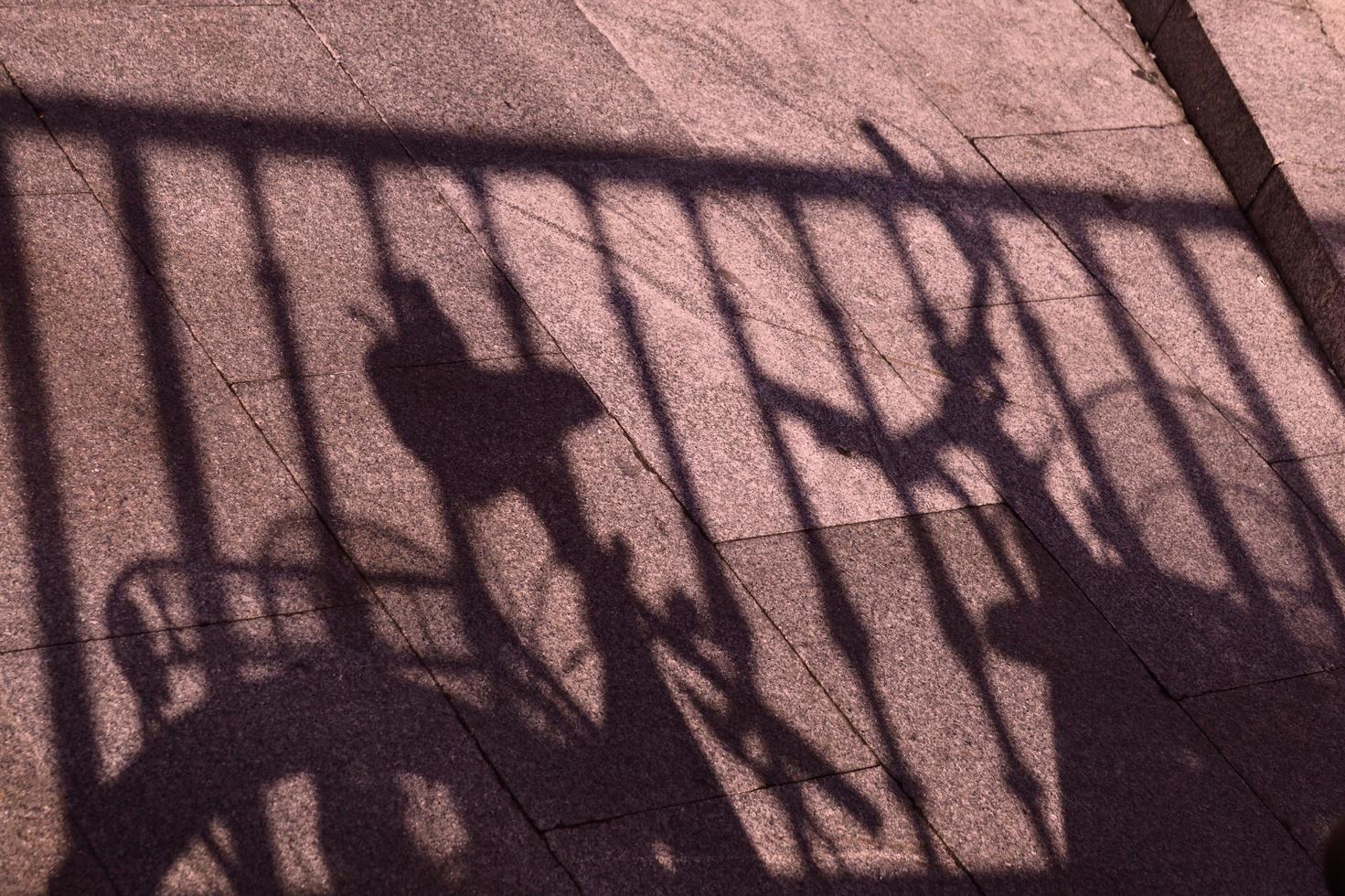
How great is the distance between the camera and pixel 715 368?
4648 millimetres

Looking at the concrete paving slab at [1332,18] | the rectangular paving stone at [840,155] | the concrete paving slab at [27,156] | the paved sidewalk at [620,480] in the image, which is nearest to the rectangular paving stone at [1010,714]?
the paved sidewalk at [620,480]

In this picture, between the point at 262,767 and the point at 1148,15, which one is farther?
the point at 1148,15

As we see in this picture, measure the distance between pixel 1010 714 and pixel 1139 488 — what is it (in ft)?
3.88

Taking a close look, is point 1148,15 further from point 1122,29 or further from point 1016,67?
point 1016,67

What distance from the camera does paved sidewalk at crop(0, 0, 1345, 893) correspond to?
3430 mm

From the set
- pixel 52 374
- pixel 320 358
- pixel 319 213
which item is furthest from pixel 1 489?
pixel 319 213

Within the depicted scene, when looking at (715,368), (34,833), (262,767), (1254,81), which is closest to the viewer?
(34,833)

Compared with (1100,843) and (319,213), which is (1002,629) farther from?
(319,213)

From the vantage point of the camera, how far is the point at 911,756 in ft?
12.4

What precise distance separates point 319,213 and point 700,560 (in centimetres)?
180

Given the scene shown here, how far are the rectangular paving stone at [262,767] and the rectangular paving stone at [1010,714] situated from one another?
1.07m

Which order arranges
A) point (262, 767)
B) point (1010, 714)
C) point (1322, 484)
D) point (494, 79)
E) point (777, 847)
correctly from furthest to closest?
1. point (494, 79)
2. point (1322, 484)
3. point (1010, 714)
4. point (777, 847)
5. point (262, 767)

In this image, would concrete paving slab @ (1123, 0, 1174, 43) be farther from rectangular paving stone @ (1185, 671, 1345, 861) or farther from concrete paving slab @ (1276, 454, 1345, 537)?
rectangular paving stone @ (1185, 671, 1345, 861)

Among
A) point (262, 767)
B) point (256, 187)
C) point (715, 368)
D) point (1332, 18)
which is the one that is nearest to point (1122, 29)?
point (1332, 18)
